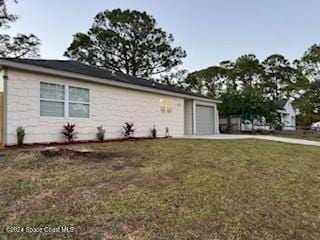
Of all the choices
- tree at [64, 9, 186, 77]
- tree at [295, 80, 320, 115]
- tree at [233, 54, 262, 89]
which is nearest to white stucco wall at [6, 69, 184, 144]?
tree at [64, 9, 186, 77]

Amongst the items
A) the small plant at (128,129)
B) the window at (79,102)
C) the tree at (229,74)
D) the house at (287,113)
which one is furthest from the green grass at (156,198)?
the house at (287,113)

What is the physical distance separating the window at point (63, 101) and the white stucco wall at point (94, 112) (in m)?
0.19

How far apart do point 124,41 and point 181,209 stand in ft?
98.1

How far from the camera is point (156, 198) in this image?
4.99 m

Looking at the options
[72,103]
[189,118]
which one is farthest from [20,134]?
[189,118]

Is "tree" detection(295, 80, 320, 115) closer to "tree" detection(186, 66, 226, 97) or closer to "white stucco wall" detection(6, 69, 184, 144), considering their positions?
"tree" detection(186, 66, 226, 97)

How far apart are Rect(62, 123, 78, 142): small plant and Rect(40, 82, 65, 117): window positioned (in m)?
0.52

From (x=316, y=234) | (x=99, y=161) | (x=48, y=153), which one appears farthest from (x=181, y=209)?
(x=48, y=153)

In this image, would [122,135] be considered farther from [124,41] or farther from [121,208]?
[124,41]

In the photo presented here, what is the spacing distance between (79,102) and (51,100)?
4.46 ft

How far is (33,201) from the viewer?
4.79 metres

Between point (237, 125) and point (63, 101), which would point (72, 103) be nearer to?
point (63, 101)

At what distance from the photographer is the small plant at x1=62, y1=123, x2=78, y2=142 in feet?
39.6

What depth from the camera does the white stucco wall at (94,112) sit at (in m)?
10.6
